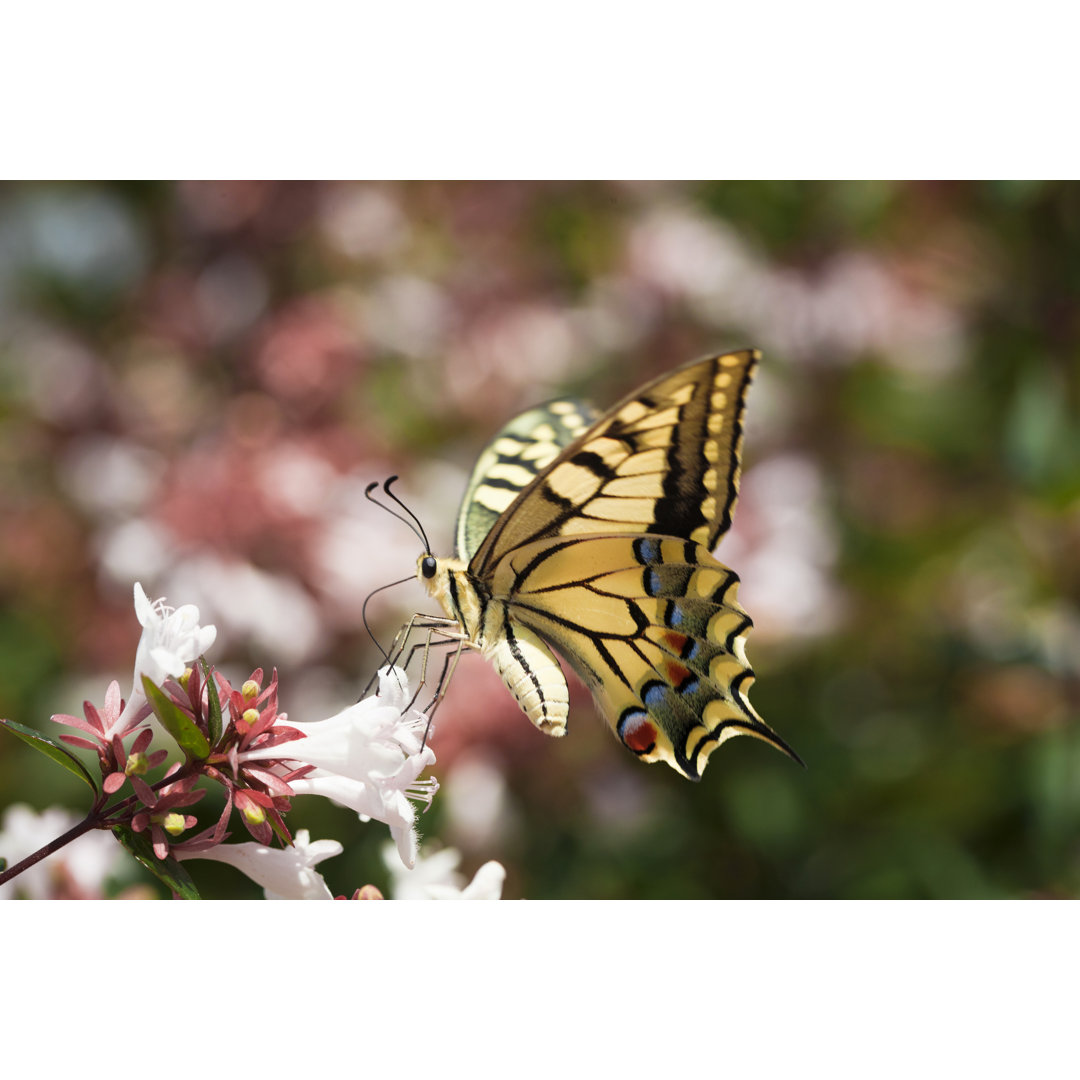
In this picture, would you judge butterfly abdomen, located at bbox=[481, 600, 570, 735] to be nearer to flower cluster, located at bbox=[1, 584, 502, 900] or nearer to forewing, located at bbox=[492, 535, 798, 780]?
forewing, located at bbox=[492, 535, 798, 780]

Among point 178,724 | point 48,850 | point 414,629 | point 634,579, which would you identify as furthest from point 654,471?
point 48,850

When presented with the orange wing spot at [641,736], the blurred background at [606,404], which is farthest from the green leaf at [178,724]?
the blurred background at [606,404]

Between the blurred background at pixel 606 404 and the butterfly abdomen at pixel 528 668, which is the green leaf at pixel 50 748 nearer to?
the butterfly abdomen at pixel 528 668

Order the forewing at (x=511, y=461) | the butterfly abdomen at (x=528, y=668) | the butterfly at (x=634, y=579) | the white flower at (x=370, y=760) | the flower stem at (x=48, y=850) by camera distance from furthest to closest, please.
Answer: the forewing at (x=511, y=461) < the butterfly abdomen at (x=528, y=668) < the butterfly at (x=634, y=579) < the white flower at (x=370, y=760) < the flower stem at (x=48, y=850)

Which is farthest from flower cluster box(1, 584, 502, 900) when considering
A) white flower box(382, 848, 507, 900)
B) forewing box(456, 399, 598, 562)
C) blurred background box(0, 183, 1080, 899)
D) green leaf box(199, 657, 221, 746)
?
blurred background box(0, 183, 1080, 899)

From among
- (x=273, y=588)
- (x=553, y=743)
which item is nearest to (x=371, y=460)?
(x=273, y=588)
